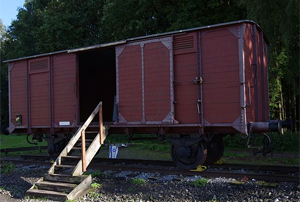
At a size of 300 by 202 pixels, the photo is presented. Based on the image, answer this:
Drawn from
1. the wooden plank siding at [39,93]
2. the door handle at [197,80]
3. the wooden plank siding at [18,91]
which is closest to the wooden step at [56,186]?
the wooden plank siding at [39,93]

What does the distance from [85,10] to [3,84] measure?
21.3 m

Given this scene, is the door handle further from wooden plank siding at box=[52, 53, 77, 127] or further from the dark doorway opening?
the dark doorway opening

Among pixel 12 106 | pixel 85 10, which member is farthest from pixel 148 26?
pixel 12 106

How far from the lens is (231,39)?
7.17 meters

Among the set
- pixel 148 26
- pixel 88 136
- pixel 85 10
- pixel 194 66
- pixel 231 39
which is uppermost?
pixel 85 10

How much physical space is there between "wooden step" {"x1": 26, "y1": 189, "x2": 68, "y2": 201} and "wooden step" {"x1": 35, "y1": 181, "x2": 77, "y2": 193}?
5.1 inches

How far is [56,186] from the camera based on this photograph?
21.2 ft

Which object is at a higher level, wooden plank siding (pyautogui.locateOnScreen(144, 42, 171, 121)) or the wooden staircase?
wooden plank siding (pyautogui.locateOnScreen(144, 42, 171, 121))

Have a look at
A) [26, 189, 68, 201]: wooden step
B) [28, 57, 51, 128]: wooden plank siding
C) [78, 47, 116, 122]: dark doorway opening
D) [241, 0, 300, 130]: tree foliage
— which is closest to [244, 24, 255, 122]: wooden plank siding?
[241, 0, 300, 130]: tree foliage

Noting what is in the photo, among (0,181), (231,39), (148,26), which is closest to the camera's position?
(231,39)

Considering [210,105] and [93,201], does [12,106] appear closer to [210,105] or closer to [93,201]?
[93,201]

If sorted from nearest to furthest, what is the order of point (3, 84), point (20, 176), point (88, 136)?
point (20, 176)
point (88, 136)
point (3, 84)

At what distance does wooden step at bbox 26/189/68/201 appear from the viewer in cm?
602

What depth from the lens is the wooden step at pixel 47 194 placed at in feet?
19.8
